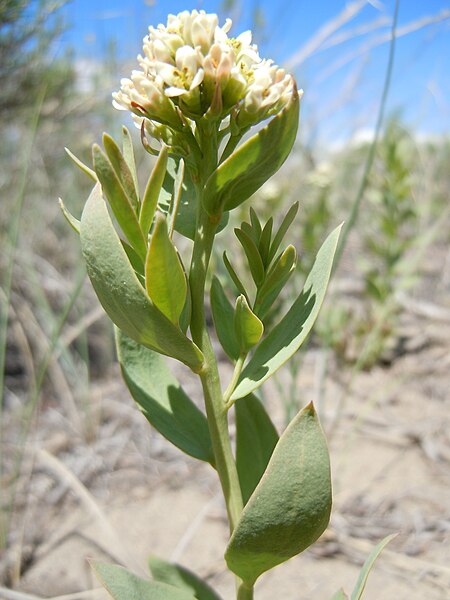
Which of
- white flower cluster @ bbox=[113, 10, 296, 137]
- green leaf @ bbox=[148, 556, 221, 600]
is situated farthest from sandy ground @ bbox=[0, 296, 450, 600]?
white flower cluster @ bbox=[113, 10, 296, 137]

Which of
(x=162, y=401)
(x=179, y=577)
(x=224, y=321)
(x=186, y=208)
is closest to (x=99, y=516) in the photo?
(x=179, y=577)

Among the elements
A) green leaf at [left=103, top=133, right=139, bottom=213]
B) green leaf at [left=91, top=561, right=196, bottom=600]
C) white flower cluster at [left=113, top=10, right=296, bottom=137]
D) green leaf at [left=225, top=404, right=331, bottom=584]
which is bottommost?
green leaf at [left=91, top=561, right=196, bottom=600]

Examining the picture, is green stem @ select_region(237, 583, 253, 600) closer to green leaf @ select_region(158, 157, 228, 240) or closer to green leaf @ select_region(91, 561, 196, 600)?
green leaf @ select_region(91, 561, 196, 600)

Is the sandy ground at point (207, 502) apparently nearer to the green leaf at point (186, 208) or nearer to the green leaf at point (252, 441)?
the green leaf at point (252, 441)

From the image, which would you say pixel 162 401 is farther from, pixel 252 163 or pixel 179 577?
pixel 252 163

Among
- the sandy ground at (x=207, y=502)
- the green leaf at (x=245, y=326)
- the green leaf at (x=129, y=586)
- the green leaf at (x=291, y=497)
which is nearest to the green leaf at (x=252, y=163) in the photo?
the green leaf at (x=245, y=326)

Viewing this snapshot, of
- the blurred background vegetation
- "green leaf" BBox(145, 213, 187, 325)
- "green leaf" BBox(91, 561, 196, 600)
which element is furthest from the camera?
the blurred background vegetation
